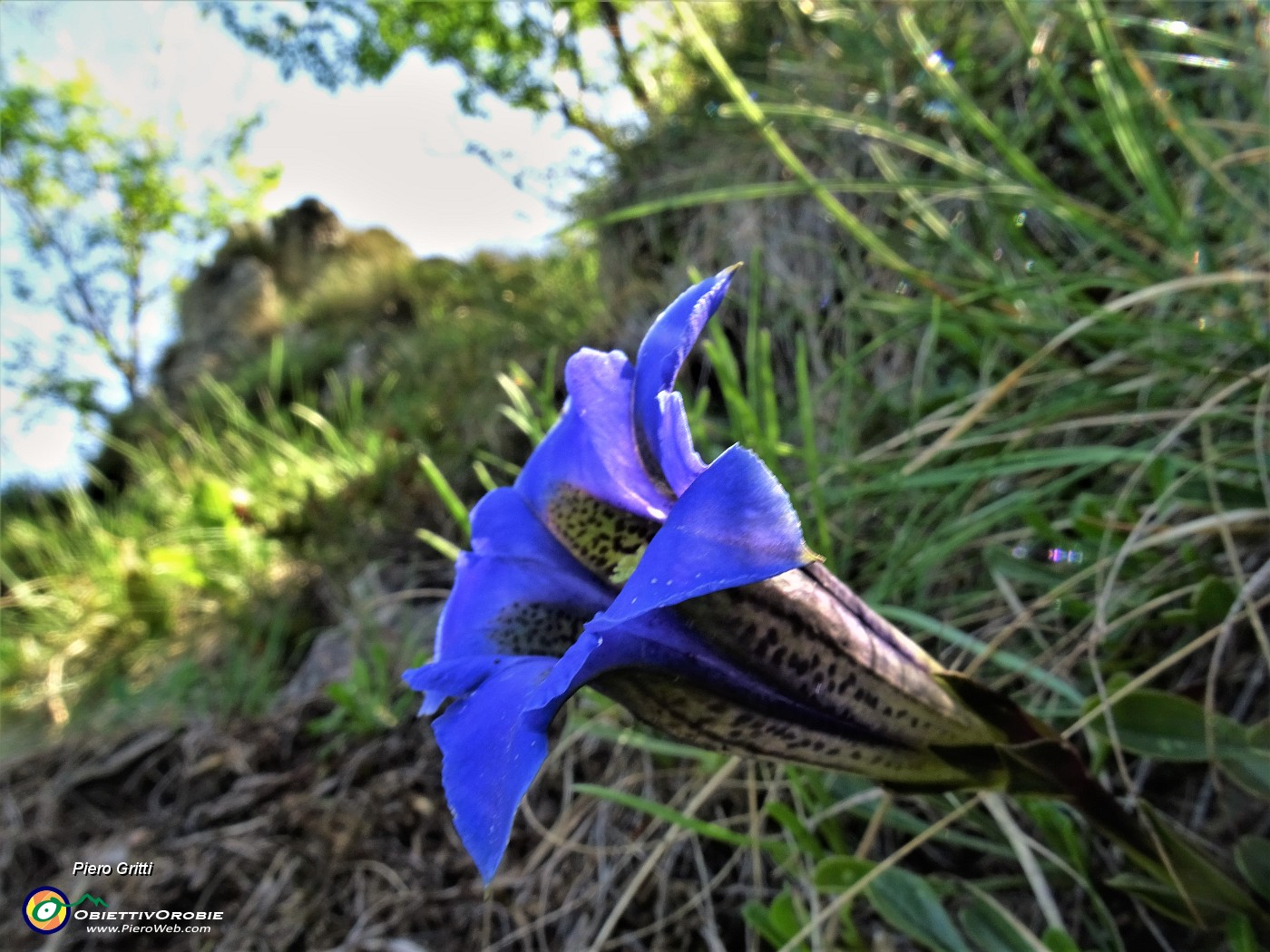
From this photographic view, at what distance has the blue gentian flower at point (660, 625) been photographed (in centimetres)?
38

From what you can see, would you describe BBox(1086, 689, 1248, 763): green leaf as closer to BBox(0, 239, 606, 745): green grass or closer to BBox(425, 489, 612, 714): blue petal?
BBox(425, 489, 612, 714): blue petal

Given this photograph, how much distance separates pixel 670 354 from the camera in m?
0.46

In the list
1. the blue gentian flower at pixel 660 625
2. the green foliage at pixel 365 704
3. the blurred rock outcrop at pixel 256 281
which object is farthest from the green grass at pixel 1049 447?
the blurred rock outcrop at pixel 256 281

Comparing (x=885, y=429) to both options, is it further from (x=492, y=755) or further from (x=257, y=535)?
(x=257, y=535)

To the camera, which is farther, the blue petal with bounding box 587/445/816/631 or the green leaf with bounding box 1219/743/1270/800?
the green leaf with bounding box 1219/743/1270/800

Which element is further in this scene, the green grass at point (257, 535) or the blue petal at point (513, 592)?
the green grass at point (257, 535)

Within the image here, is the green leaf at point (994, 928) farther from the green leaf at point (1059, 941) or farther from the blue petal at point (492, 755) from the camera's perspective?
the blue petal at point (492, 755)

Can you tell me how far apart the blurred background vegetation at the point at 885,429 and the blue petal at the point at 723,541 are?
1.51ft

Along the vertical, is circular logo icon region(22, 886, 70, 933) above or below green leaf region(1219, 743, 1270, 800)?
above

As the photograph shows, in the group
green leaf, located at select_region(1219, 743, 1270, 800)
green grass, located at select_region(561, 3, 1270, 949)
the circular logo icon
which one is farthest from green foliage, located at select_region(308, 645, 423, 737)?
green leaf, located at select_region(1219, 743, 1270, 800)

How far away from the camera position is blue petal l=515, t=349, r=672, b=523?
545mm

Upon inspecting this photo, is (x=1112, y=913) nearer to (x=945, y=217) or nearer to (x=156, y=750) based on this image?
(x=945, y=217)

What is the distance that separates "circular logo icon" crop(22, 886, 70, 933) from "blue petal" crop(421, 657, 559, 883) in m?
1.38

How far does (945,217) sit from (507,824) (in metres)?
1.70
